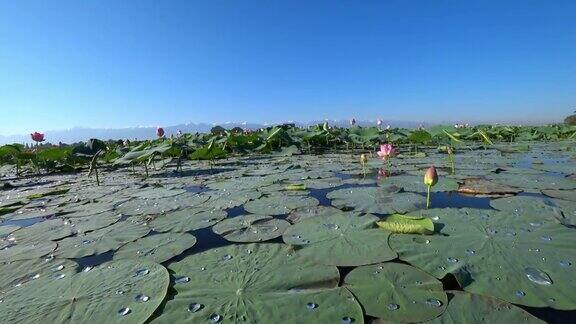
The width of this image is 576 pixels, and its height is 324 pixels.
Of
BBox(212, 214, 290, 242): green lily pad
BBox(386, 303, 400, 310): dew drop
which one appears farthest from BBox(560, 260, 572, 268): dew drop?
BBox(212, 214, 290, 242): green lily pad

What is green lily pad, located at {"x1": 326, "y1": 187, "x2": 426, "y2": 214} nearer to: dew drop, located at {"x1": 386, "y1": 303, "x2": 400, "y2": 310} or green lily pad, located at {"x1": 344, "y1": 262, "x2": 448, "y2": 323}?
green lily pad, located at {"x1": 344, "y1": 262, "x2": 448, "y2": 323}

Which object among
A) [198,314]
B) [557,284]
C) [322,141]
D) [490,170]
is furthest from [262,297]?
[322,141]

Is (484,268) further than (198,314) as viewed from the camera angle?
Yes

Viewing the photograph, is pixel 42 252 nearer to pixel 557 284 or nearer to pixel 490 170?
pixel 557 284

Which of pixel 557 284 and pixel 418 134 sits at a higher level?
pixel 418 134

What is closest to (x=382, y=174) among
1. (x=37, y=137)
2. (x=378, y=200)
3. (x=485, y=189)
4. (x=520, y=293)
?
(x=485, y=189)

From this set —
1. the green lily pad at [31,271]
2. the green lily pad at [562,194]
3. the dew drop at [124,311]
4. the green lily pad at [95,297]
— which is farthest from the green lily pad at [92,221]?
the green lily pad at [562,194]

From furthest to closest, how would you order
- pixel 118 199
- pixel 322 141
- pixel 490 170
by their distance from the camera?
pixel 322 141 → pixel 490 170 → pixel 118 199
